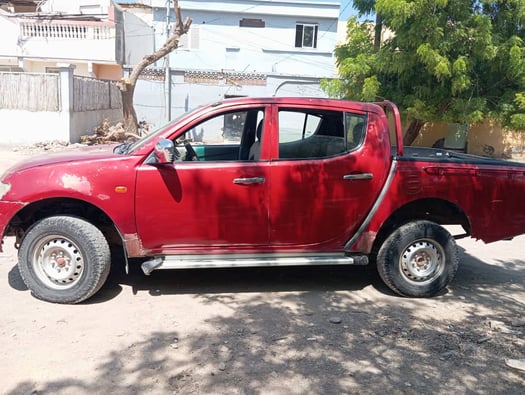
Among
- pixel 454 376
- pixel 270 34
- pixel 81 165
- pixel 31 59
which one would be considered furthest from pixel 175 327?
pixel 270 34

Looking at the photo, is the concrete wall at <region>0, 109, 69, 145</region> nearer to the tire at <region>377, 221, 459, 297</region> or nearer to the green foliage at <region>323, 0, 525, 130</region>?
the green foliage at <region>323, 0, 525, 130</region>

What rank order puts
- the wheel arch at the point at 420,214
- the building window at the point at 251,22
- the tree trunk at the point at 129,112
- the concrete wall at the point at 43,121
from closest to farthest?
the wheel arch at the point at 420,214 → the concrete wall at the point at 43,121 → the tree trunk at the point at 129,112 → the building window at the point at 251,22

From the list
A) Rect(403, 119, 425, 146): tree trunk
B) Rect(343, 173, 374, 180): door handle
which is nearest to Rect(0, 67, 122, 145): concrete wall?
Rect(403, 119, 425, 146): tree trunk

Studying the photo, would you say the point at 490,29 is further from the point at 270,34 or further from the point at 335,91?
the point at 270,34

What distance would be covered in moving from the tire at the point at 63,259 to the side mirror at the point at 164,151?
0.86 meters

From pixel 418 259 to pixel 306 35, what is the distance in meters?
26.7

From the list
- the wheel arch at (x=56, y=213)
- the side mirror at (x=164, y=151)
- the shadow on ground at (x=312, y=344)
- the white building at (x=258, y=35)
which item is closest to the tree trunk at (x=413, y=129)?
the shadow on ground at (x=312, y=344)

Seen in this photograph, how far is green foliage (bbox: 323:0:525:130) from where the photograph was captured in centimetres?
1133

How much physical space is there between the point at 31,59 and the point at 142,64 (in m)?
9.18

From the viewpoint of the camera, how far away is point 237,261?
445 centimetres

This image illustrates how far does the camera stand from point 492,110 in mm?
13766

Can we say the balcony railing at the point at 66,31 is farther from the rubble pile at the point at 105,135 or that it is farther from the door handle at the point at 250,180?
the door handle at the point at 250,180

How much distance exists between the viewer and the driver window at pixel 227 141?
464 centimetres

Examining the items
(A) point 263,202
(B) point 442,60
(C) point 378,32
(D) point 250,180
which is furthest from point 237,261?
(C) point 378,32
